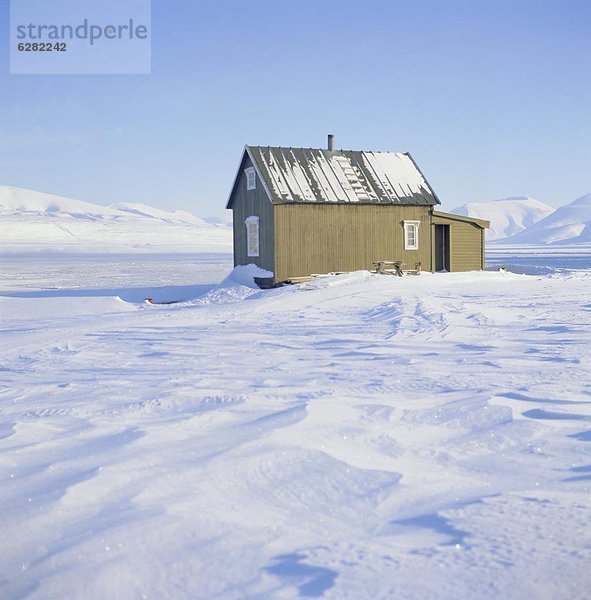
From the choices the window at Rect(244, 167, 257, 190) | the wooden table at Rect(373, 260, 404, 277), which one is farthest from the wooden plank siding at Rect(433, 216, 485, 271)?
the window at Rect(244, 167, 257, 190)

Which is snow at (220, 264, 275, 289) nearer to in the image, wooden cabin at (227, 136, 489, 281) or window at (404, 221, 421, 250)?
wooden cabin at (227, 136, 489, 281)

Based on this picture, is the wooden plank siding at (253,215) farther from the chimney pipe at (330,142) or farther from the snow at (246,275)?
the chimney pipe at (330,142)

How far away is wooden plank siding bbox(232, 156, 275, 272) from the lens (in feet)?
88.9

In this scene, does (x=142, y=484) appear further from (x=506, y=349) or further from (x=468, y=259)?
(x=468, y=259)

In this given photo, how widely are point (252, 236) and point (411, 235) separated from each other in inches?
268

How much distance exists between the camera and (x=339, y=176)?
2881 cm

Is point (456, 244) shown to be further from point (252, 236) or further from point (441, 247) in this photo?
point (252, 236)

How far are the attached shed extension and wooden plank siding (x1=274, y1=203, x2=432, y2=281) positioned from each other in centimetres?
190

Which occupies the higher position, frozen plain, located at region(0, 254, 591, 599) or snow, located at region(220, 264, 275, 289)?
snow, located at region(220, 264, 275, 289)

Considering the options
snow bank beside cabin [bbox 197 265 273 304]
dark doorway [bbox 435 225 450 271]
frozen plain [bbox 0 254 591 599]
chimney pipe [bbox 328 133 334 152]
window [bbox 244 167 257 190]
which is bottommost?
frozen plain [bbox 0 254 591 599]

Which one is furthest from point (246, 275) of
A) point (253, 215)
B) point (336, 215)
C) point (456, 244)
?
point (456, 244)

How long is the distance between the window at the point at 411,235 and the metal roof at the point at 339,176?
90 centimetres

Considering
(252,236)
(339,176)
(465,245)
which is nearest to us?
(339,176)

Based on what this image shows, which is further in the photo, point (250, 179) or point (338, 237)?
point (250, 179)
